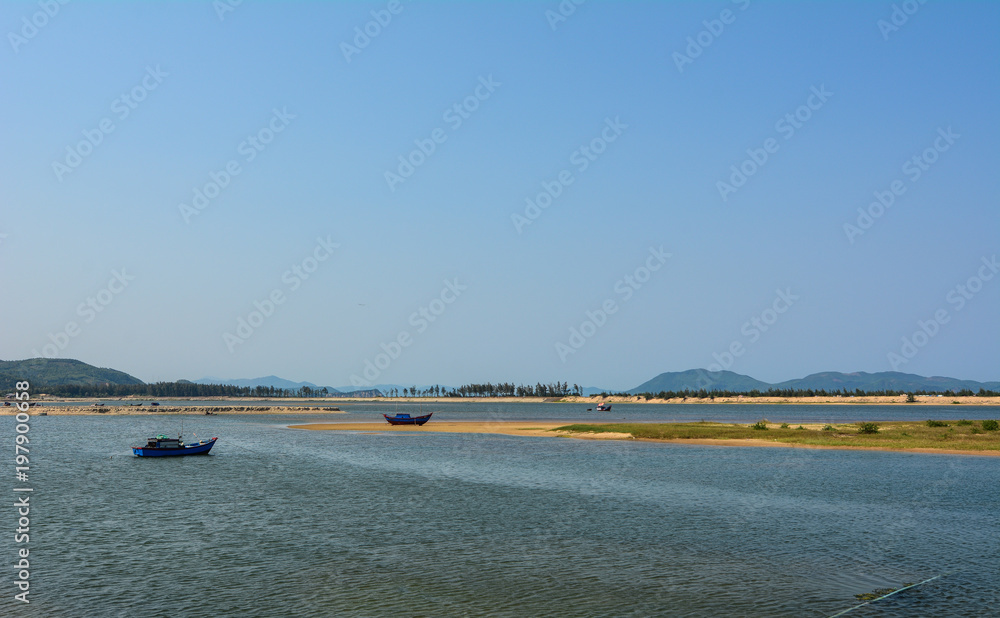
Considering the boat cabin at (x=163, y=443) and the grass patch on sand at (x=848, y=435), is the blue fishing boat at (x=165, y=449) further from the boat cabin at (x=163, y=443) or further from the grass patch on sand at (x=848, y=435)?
the grass patch on sand at (x=848, y=435)

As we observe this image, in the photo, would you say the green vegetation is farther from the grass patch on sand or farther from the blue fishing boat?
the blue fishing boat

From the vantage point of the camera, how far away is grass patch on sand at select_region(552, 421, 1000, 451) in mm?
75188

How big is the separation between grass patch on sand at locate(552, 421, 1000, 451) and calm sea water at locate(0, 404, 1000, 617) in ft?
46.1

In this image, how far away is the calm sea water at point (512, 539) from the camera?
22.5 meters

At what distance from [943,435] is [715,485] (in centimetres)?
4941

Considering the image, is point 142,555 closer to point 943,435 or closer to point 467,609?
point 467,609

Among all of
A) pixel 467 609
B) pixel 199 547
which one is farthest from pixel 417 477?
pixel 467 609

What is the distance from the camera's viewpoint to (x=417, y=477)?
179 ft

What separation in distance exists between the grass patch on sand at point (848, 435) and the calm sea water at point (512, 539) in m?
14.1

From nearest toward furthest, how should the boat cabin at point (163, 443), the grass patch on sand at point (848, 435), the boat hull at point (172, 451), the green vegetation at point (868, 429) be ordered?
1. the boat hull at point (172, 451)
2. the boat cabin at point (163, 443)
3. the grass patch on sand at point (848, 435)
4. the green vegetation at point (868, 429)

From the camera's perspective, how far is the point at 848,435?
283 ft

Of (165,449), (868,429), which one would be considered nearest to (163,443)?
(165,449)

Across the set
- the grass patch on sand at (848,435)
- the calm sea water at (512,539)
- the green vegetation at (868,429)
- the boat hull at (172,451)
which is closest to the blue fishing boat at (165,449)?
the boat hull at (172,451)

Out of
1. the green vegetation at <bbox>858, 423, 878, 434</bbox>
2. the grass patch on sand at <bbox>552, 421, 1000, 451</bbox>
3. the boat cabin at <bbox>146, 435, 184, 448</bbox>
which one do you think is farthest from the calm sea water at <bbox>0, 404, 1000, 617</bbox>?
the green vegetation at <bbox>858, 423, 878, 434</bbox>
